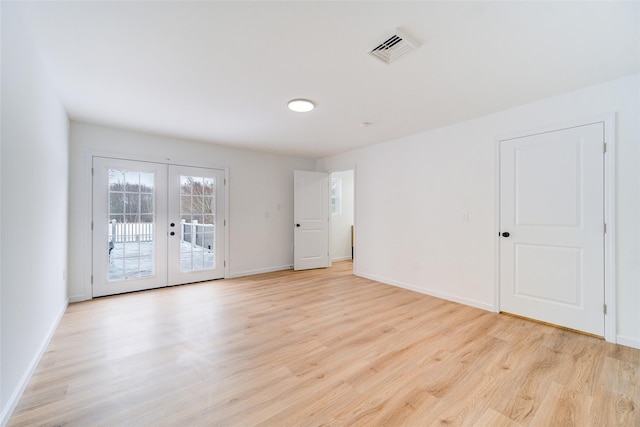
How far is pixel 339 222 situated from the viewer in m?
6.92

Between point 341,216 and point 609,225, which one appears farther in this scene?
point 341,216

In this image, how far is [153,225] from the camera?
13.9ft

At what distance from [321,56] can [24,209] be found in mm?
2364

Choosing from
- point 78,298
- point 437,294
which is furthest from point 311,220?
point 78,298

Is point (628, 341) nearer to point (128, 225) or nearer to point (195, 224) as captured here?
point (195, 224)

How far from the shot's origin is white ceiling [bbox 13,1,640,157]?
1668 millimetres

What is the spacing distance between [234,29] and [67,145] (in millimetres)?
3166

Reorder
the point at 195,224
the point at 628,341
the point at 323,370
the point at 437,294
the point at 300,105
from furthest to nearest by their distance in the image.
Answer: the point at 195,224, the point at 437,294, the point at 300,105, the point at 628,341, the point at 323,370

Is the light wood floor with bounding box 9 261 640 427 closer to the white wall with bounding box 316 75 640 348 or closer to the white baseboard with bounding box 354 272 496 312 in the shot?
the white baseboard with bounding box 354 272 496 312

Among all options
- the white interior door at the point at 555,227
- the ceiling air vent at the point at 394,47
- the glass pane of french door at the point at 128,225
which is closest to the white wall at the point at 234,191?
the glass pane of french door at the point at 128,225

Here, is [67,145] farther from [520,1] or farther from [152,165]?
[520,1]

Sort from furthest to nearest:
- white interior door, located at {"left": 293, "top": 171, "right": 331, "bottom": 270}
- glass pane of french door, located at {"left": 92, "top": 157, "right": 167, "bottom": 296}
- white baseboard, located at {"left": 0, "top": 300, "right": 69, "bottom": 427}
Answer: white interior door, located at {"left": 293, "top": 171, "right": 331, "bottom": 270} < glass pane of french door, located at {"left": 92, "top": 157, "right": 167, "bottom": 296} < white baseboard, located at {"left": 0, "top": 300, "right": 69, "bottom": 427}

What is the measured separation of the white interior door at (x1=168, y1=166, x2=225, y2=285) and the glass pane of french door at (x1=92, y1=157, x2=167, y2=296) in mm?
148

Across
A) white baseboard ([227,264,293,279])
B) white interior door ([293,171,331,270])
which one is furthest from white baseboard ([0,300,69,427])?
white interior door ([293,171,331,270])
